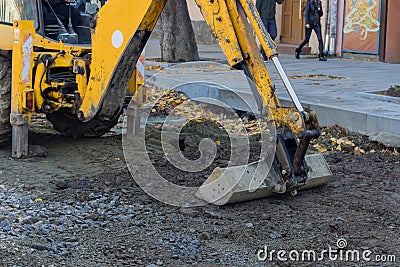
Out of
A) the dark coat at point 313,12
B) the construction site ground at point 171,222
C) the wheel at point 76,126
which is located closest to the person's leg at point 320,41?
the dark coat at point 313,12

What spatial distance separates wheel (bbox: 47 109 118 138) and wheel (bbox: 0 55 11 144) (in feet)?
2.82

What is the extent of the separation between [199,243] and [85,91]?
2.69 metres

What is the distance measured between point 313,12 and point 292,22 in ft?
10.3

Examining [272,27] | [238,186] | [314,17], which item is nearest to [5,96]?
[238,186]

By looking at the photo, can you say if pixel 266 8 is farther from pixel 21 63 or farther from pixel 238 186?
pixel 238 186

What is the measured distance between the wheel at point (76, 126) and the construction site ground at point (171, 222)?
46.0 inches

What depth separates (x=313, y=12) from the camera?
54.6 feet

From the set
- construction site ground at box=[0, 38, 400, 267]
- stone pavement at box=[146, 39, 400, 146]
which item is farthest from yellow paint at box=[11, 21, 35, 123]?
stone pavement at box=[146, 39, 400, 146]

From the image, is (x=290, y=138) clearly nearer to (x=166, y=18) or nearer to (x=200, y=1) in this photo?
(x=200, y=1)

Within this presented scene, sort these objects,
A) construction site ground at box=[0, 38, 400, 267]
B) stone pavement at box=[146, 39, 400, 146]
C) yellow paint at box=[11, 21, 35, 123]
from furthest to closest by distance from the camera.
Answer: stone pavement at box=[146, 39, 400, 146] → yellow paint at box=[11, 21, 35, 123] → construction site ground at box=[0, 38, 400, 267]

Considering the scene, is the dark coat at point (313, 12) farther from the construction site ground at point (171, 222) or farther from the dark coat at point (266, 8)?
the construction site ground at point (171, 222)

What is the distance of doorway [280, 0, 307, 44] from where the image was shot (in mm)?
19406

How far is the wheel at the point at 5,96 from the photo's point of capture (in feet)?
24.7

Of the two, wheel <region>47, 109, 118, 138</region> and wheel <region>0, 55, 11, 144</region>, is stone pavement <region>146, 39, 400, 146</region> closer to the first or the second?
wheel <region>47, 109, 118, 138</region>
